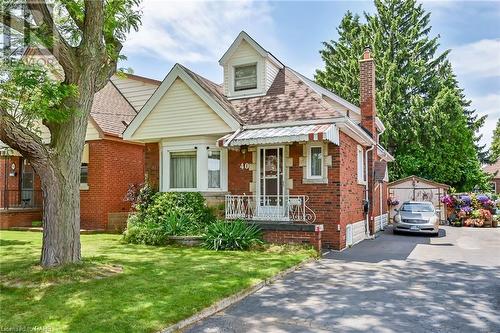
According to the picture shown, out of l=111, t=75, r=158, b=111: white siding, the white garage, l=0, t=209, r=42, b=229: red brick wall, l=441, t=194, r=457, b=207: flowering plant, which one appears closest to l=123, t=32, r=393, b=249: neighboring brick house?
l=111, t=75, r=158, b=111: white siding

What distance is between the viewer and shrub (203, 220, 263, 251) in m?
12.7

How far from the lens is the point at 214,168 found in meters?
15.4

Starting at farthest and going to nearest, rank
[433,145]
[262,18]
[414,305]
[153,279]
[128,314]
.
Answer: [433,145] → [262,18] → [153,279] → [414,305] → [128,314]

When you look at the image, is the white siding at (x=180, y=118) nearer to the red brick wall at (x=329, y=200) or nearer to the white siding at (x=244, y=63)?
the white siding at (x=244, y=63)

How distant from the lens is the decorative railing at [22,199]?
67.9 feet

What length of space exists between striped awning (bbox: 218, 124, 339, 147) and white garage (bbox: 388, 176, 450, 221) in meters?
14.7

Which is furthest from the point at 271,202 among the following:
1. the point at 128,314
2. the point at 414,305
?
the point at 128,314

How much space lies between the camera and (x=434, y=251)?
522 inches

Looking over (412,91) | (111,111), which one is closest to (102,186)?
(111,111)

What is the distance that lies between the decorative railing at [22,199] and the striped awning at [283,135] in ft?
→ 41.3

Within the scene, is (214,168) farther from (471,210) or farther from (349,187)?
(471,210)

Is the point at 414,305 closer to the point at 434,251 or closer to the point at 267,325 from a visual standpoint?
the point at 267,325

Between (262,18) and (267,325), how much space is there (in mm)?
10153

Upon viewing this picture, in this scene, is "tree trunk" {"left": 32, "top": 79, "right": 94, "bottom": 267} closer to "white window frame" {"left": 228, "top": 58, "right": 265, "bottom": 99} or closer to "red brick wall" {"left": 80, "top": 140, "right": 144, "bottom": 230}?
"white window frame" {"left": 228, "top": 58, "right": 265, "bottom": 99}
